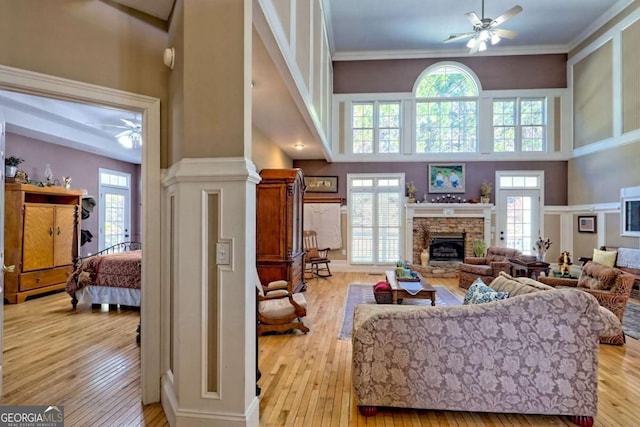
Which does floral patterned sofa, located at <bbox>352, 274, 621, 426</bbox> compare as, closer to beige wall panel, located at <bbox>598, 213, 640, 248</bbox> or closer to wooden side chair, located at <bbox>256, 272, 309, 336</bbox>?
wooden side chair, located at <bbox>256, 272, 309, 336</bbox>

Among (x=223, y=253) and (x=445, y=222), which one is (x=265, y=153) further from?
(x=445, y=222)

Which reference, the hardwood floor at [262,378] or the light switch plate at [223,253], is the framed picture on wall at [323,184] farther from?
the light switch plate at [223,253]

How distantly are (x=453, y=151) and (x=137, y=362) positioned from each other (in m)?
7.70

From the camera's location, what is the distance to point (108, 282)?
15.3ft

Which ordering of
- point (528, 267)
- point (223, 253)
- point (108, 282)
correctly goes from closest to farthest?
point (223, 253) < point (108, 282) < point (528, 267)

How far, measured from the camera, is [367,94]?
8461mm

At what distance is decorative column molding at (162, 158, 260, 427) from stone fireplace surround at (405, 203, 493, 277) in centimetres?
644

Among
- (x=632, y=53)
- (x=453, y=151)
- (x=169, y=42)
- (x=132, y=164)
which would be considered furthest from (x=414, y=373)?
(x=132, y=164)

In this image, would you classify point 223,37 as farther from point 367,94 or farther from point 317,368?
point 367,94

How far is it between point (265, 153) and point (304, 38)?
2266 millimetres

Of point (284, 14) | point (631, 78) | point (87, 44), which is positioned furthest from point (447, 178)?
point (87, 44)

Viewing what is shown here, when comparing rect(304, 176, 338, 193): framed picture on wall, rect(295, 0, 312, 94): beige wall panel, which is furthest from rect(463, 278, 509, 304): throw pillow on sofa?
rect(304, 176, 338, 193): framed picture on wall

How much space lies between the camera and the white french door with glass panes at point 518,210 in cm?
812

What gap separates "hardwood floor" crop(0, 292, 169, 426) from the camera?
2.29 meters
